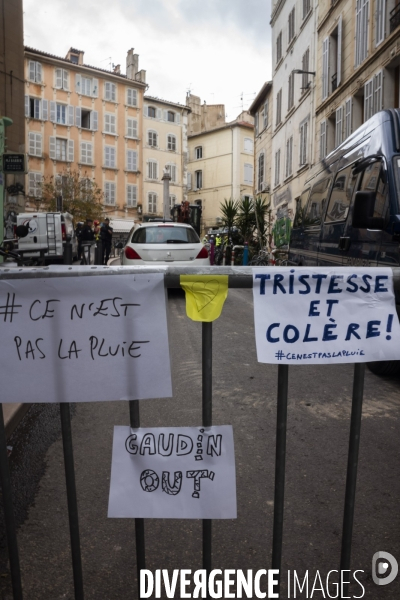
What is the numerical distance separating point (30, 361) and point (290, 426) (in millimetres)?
2756

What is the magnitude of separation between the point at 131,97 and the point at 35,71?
8.87m

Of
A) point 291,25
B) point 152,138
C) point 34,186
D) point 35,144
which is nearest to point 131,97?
point 152,138

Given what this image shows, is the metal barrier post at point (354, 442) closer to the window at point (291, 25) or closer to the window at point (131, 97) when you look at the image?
the window at point (291, 25)

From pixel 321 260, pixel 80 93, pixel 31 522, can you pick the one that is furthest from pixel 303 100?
pixel 80 93

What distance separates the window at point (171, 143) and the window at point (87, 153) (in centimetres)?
903

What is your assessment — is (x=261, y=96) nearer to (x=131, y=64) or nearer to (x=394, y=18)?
(x=394, y=18)

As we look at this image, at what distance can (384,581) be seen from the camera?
7.54ft

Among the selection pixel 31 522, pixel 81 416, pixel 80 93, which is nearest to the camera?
pixel 31 522

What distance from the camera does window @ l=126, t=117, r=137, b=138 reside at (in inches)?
2063

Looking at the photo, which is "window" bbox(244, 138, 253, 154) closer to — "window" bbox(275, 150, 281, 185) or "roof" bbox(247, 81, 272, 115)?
"roof" bbox(247, 81, 272, 115)

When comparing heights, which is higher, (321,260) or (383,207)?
(383,207)

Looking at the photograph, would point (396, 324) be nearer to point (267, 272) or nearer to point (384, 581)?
point (267, 272)

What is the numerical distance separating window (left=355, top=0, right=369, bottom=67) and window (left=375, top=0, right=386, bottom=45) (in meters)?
0.83

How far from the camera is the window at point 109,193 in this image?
167ft
